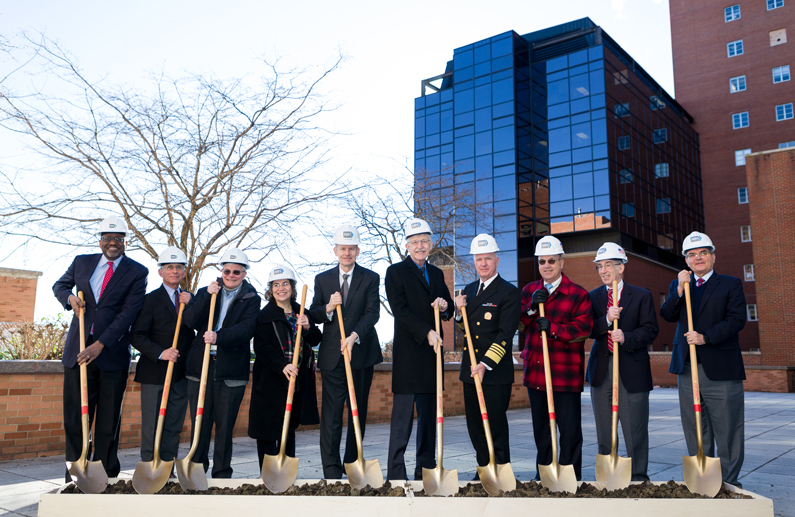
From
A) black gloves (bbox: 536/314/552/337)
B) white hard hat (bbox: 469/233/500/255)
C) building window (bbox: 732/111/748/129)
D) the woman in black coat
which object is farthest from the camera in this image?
building window (bbox: 732/111/748/129)

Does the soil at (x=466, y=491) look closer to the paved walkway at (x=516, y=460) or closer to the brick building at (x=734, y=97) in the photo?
the paved walkway at (x=516, y=460)

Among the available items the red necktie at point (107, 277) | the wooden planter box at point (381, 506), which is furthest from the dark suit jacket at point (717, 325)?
the red necktie at point (107, 277)

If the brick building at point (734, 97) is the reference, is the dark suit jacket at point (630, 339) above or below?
below

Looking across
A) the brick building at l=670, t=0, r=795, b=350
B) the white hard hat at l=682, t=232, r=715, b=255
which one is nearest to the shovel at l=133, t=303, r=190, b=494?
the white hard hat at l=682, t=232, r=715, b=255

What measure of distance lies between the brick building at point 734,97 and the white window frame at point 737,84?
6 centimetres

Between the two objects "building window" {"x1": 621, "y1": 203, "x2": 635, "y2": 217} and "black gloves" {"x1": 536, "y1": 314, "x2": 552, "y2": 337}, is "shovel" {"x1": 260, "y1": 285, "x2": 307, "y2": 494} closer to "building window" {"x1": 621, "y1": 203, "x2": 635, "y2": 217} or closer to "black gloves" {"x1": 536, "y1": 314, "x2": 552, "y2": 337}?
"black gloves" {"x1": 536, "y1": 314, "x2": 552, "y2": 337}

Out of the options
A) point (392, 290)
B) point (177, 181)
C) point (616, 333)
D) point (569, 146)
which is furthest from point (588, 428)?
point (569, 146)

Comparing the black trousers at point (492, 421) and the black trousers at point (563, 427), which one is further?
the black trousers at point (563, 427)

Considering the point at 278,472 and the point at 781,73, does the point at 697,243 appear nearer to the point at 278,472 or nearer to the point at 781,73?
the point at 278,472

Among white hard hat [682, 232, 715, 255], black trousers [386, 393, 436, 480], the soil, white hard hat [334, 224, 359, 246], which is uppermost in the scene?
white hard hat [334, 224, 359, 246]

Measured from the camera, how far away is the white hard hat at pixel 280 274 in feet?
17.1

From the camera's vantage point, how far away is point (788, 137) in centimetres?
3706

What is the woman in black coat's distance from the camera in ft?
16.3

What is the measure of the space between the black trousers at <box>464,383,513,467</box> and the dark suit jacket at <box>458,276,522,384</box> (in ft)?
0.29
